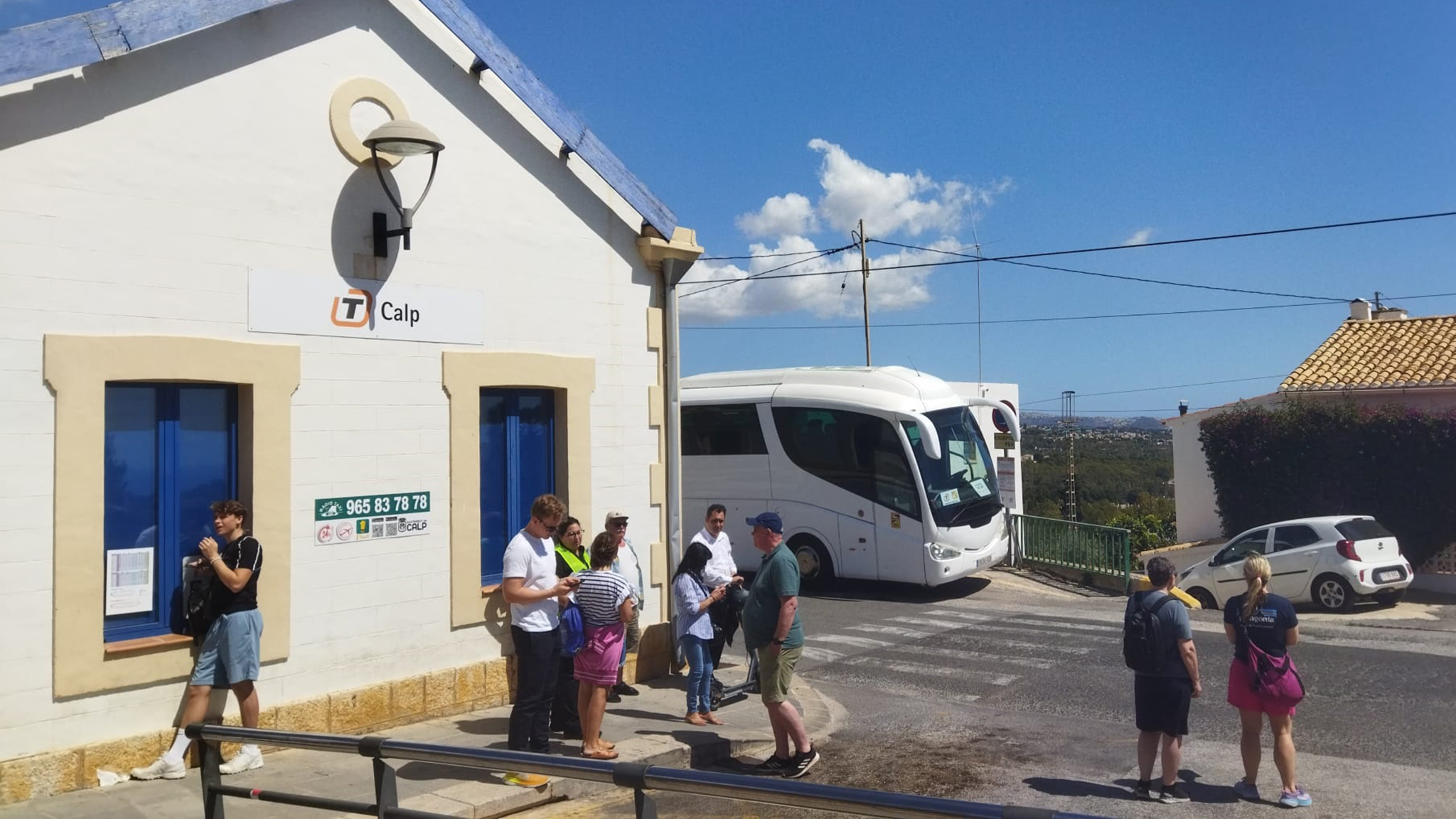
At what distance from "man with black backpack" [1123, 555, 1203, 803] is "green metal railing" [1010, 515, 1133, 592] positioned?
11585 millimetres

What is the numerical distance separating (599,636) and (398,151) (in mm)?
3547

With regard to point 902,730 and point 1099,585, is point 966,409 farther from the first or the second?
point 902,730

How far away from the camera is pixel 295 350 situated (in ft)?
23.5

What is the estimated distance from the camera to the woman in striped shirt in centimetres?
709

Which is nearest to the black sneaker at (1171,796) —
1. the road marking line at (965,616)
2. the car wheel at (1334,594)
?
the road marking line at (965,616)

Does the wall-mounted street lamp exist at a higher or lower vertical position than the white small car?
higher

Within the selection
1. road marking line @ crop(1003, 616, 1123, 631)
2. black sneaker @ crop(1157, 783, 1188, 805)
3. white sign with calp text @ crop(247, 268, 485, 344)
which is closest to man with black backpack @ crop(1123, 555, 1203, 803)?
black sneaker @ crop(1157, 783, 1188, 805)

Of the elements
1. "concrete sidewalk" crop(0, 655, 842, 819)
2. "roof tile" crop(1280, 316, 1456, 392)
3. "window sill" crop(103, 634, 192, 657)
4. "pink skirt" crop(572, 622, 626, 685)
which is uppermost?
"roof tile" crop(1280, 316, 1456, 392)

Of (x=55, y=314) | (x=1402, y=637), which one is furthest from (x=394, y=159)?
(x=1402, y=637)

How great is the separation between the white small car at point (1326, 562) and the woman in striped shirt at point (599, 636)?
1134 centimetres

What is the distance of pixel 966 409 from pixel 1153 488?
167 feet

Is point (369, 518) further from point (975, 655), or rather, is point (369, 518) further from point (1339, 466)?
point (1339, 466)

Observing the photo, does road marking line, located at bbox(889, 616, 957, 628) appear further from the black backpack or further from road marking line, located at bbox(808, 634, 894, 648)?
the black backpack

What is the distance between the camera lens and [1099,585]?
1864 cm
